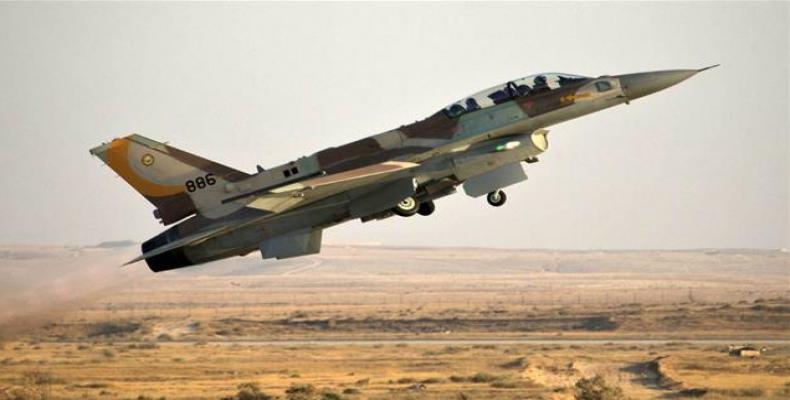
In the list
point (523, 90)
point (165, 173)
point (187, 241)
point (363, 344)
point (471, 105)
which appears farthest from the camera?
point (363, 344)

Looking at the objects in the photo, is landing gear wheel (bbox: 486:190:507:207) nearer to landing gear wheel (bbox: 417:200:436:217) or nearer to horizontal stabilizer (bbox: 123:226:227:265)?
landing gear wheel (bbox: 417:200:436:217)

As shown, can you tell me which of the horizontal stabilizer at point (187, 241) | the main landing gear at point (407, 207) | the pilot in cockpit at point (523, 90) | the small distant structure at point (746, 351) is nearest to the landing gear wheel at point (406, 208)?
the main landing gear at point (407, 207)

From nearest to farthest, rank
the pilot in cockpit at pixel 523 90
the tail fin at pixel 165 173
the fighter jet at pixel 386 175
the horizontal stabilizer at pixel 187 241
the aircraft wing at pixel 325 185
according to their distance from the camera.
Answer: the aircraft wing at pixel 325 185 < the fighter jet at pixel 386 175 < the pilot in cockpit at pixel 523 90 < the horizontal stabilizer at pixel 187 241 < the tail fin at pixel 165 173

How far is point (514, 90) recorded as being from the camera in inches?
1385

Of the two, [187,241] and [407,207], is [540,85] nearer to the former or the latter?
[407,207]

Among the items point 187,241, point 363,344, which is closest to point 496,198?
point 187,241

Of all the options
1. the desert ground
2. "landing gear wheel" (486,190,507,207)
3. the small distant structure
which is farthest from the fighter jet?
the small distant structure

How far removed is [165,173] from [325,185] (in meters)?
6.12

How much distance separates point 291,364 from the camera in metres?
Result: 68.4

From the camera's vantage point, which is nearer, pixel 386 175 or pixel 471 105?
pixel 386 175

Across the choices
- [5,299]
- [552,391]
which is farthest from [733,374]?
[5,299]

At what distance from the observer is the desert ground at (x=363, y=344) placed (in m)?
55.0

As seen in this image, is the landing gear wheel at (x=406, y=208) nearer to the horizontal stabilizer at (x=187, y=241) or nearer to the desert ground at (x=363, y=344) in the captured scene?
the horizontal stabilizer at (x=187, y=241)

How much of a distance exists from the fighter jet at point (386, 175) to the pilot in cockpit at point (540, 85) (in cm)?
3
